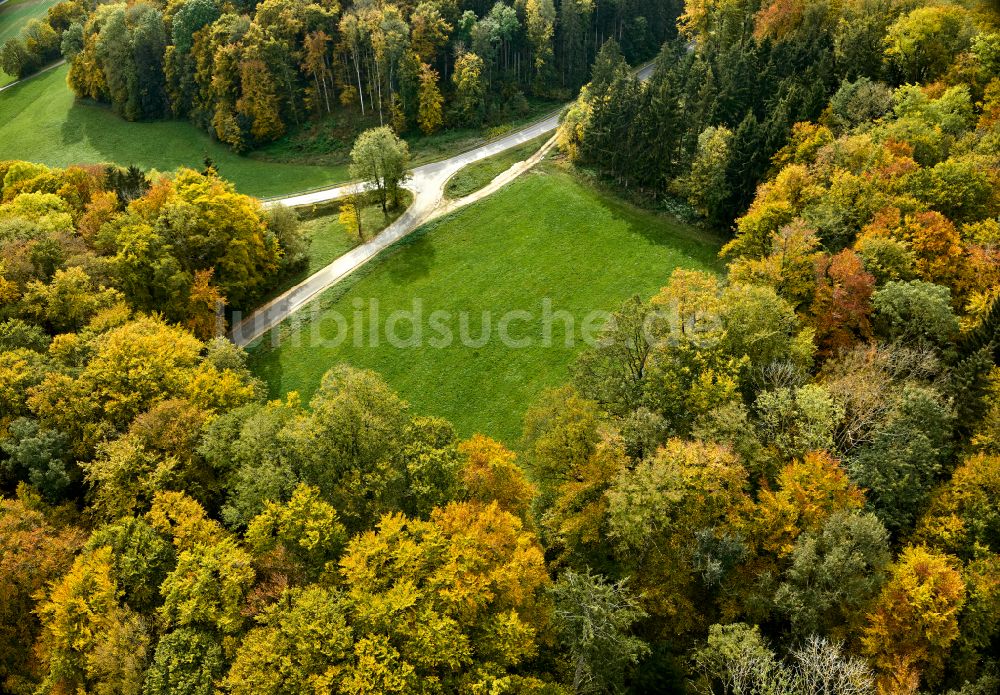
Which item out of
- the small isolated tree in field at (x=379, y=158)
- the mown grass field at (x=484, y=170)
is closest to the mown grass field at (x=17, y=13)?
the small isolated tree in field at (x=379, y=158)

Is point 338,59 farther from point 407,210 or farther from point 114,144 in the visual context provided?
point 114,144

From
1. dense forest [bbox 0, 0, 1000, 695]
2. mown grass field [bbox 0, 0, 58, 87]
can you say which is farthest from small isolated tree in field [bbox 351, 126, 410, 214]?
mown grass field [bbox 0, 0, 58, 87]

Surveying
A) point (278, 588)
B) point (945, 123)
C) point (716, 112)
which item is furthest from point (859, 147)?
point (278, 588)

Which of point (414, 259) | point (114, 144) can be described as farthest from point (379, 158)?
point (114, 144)

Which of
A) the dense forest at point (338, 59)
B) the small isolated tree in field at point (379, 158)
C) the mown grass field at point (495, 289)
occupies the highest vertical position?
the dense forest at point (338, 59)

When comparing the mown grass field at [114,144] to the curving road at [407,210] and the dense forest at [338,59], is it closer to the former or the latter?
the dense forest at [338,59]

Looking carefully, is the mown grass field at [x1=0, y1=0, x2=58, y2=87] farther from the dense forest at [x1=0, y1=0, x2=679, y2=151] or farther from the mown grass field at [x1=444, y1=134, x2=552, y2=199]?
the mown grass field at [x1=444, y1=134, x2=552, y2=199]

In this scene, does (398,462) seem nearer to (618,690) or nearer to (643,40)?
(618,690)
